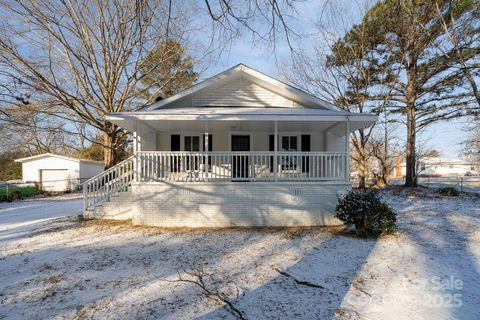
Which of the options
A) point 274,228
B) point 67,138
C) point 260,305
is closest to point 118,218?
point 274,228

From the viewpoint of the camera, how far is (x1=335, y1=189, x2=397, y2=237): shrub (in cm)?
692

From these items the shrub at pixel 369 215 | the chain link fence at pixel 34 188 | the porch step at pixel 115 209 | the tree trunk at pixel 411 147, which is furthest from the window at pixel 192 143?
the tree trunk at pixel 411 147

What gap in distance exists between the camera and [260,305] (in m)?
3.65

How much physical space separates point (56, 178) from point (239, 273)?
23681mm

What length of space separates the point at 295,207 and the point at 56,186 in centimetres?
2205

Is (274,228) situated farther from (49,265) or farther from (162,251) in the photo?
(49,265)

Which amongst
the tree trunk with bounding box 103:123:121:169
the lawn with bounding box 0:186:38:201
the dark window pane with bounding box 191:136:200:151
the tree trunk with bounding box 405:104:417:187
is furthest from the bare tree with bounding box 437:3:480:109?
the lawn with bounding box 0:186:38:201

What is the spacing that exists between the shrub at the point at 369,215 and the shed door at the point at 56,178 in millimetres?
23089

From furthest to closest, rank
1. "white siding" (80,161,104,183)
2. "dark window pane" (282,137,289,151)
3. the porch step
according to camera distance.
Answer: "white siding" (80,161,104,183) < "dark window pane" (282,137,289,151) < the porch step

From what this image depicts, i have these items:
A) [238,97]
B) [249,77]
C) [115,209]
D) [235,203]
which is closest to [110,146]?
[115,209]

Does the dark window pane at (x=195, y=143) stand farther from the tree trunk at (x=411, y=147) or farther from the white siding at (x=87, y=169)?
the white siding at (x=87, y=169)

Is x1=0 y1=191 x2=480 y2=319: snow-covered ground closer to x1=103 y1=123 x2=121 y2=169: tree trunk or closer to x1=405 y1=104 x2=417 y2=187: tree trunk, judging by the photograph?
x1=103 y1=123 x2=121 y2=169: tree trunk

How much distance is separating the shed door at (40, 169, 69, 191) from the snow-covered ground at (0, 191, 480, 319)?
1587cm

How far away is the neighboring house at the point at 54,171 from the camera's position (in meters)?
21.6
